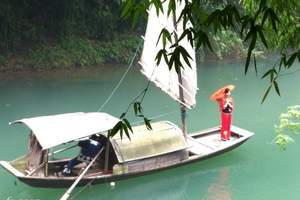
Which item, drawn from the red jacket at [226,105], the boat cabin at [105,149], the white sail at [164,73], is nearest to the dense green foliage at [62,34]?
the white sail at [164,73]

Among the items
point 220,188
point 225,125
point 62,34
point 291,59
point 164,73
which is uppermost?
point 291,59

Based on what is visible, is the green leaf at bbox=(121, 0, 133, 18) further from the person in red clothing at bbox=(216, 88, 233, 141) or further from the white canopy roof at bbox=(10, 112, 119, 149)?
the person in red clothing at bbox=(216, 88, 233, 141)

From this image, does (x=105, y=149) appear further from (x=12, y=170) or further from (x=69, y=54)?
(x=69, y=54)

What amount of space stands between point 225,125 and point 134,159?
5.89ft

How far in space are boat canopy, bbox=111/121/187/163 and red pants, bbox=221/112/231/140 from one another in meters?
0.95

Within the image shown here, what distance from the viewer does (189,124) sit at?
9273 mm

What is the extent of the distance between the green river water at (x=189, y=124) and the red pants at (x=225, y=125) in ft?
0.99

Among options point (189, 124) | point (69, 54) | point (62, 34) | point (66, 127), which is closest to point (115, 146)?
point (66, 127)

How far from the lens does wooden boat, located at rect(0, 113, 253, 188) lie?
5.84 metres

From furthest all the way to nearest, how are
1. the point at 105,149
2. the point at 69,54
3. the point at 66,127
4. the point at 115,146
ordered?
the point at 69,54
the point at 105,149
the point at 115,146
the point at 66,127

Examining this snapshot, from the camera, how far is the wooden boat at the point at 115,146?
5.76 meters

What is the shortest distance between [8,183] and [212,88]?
278 inches

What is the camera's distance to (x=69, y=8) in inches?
576

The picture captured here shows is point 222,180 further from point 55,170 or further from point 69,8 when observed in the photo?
point 69,8
